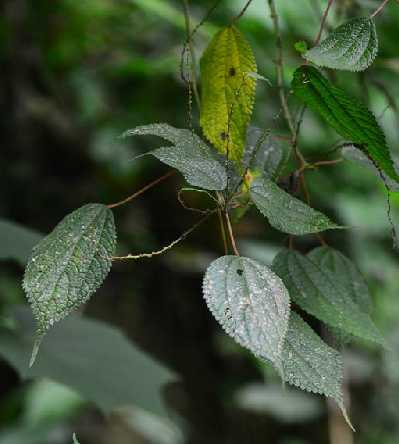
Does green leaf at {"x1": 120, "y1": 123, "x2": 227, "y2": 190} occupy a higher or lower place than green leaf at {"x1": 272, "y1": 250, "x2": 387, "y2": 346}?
higher

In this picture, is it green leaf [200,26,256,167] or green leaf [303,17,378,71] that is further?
green leaf [200,26,256,167]

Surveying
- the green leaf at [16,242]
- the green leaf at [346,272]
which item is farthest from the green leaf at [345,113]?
the green leaf at [16,242]

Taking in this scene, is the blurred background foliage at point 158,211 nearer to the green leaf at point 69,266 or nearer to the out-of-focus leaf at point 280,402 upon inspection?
the out-of-focus leaf at point 280,402

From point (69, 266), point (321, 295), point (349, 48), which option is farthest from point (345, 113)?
point (69, 266)

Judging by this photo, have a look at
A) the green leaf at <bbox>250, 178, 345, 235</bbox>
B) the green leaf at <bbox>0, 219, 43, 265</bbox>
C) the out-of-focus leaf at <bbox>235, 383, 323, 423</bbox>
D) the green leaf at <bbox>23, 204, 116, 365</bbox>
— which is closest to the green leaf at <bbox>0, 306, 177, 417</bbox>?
the green leaf at <bbox>0, 219, 43, 265</bbox>

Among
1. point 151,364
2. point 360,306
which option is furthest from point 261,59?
point 360,306

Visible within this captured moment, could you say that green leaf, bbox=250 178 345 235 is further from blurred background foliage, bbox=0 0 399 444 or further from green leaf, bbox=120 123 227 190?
blurred background foliage, bbox=0 0 399 444

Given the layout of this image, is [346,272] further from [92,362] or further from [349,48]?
[92,362]
